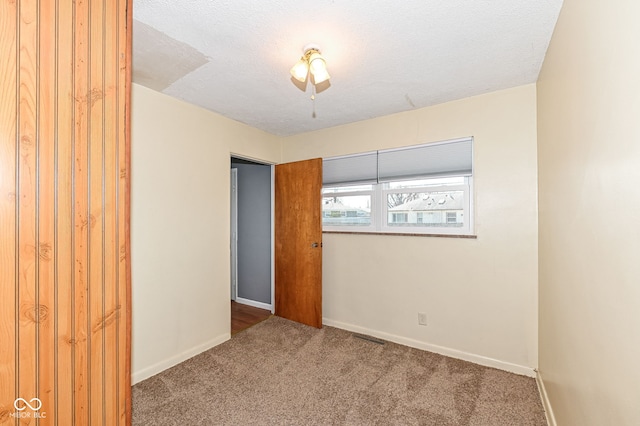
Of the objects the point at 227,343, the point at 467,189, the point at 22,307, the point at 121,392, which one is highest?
the point at 467,189

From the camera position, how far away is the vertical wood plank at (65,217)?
93 cm

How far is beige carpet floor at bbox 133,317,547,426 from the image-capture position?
1.92 m

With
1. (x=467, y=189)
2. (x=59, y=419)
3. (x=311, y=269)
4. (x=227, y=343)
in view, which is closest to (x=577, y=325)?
(x=467, y=189)

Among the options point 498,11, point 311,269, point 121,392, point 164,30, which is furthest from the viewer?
point 311,269

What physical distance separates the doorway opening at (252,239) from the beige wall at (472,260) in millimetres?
1344

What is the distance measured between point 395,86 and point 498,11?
931 mm

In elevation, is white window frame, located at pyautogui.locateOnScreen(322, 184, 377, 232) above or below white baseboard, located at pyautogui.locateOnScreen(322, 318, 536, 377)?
above

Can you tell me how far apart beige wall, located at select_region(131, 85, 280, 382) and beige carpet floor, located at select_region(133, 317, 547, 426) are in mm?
282

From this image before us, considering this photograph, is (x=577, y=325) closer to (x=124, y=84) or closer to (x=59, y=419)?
(x=59, y=419)

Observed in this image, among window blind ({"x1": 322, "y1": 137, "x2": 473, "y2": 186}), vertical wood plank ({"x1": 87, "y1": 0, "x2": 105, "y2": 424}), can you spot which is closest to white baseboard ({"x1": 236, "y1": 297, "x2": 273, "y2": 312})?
window blind ({"x1": 322, "y1": 137, "x2": 473, "y2": 186})

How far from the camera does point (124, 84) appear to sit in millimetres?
1122

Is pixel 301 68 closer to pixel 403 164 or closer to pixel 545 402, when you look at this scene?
pixel 403 164

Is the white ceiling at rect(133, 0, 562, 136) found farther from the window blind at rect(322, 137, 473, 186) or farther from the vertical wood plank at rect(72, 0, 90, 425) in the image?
the vertical wood plank at rect(72, 0, 90, 425)

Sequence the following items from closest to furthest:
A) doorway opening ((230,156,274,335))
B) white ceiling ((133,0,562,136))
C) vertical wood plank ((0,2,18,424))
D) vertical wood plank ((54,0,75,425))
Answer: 1. vertical wood plank ((0,2,18,424))
2. vertical wood plank ((54,0,75,425))
3. white ceiling ((133,0,562,136))
4. doorway opening ((230,156,274,335))
